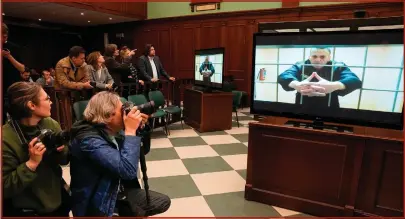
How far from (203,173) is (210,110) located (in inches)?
73.1

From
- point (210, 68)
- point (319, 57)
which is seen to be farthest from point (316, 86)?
point (210, 68)

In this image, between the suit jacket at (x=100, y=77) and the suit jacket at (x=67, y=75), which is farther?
the suit jacket at (x=100, y=77)

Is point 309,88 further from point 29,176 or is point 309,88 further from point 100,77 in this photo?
point 100,77

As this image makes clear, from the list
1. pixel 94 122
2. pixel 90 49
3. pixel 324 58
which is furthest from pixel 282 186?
pixel 90 49

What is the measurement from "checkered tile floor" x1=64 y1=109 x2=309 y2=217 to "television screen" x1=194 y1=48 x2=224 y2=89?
0.92 meters

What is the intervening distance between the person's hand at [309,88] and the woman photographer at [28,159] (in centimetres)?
174

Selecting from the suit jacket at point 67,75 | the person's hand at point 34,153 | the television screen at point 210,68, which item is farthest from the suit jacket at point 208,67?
the person's hand at point 34,153

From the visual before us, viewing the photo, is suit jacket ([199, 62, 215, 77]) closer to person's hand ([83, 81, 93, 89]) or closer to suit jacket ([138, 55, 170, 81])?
suit jacket ([138, 55, 170, 81])

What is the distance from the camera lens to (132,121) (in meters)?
1.36

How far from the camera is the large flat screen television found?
2000 mm

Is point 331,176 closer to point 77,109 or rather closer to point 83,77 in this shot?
point 77,109

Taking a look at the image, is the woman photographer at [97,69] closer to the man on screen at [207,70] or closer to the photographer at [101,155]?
the man on screen at [207,70]

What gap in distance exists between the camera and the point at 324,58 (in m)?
2.17

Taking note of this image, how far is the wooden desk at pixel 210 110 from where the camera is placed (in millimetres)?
4738
